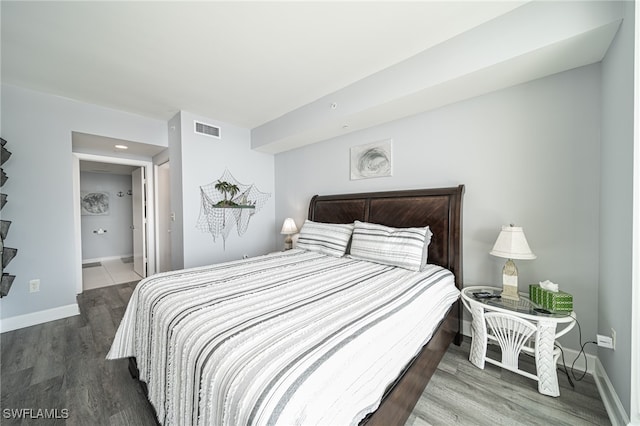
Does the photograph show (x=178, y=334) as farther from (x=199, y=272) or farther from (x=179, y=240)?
(x=179, y=240)

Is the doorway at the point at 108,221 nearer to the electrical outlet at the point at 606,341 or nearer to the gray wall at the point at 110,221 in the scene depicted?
the gray wall at the point at 110,221

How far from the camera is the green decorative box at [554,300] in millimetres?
1501

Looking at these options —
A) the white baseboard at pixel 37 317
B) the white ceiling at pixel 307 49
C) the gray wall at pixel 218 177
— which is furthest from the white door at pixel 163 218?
the white ceiling at pixel 307 49

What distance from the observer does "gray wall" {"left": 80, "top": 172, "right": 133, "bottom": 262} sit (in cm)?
551

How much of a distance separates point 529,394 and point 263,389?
72.7 inches

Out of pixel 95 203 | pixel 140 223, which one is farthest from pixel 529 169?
pixel 95 203

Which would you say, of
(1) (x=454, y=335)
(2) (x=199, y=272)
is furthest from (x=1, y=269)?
(1) (x=454, y=335)

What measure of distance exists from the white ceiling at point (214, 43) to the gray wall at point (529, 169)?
2.42 feet

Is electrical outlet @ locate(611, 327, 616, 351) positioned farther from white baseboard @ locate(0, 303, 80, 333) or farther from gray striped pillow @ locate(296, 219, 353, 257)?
white baseboard @ locate(0, 303, 80, 333)

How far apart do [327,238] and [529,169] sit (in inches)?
75.9

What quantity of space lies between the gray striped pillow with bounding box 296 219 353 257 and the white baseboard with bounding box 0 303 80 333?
2805mm

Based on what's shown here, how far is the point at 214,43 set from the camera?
5.94ft

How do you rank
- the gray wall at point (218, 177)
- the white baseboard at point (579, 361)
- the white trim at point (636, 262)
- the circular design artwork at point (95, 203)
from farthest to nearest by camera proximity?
the circular design artwork at point (95, 203) → the gray wall at point (218, 177) → the white baseboard at point (579, 361) → the white trim at point (636, 262)

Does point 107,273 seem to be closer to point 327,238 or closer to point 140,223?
point 140,223
